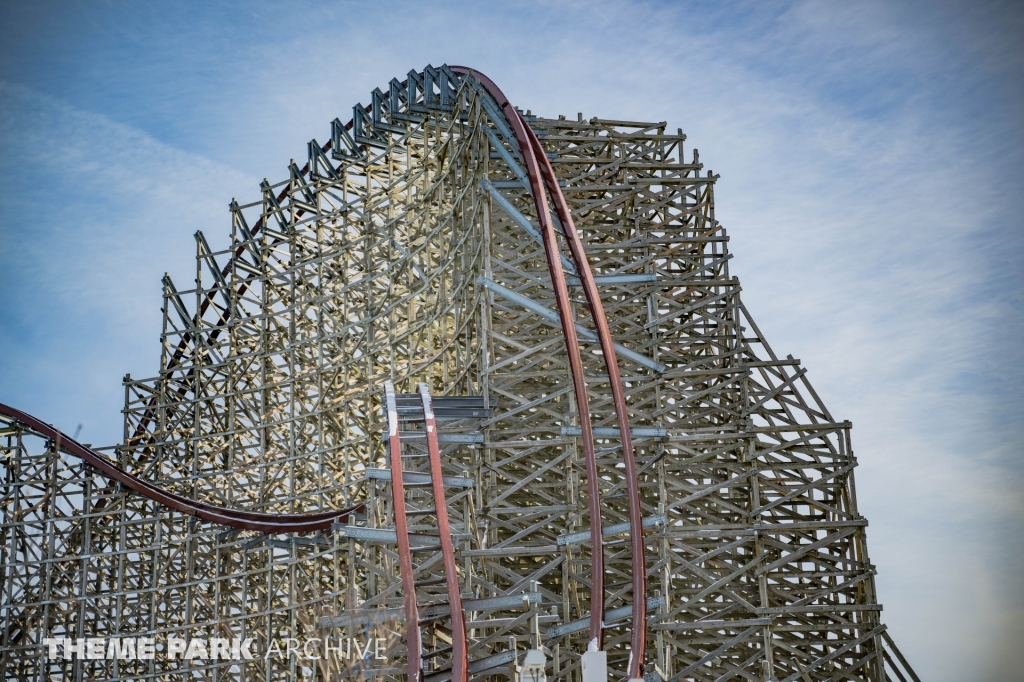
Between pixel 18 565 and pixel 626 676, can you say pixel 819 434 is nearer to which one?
pixel 626 676

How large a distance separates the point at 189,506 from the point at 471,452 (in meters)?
4.38

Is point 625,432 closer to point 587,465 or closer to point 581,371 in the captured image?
point 587,465

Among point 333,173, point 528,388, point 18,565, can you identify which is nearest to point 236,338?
point 333,173

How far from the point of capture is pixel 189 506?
61.1 feet

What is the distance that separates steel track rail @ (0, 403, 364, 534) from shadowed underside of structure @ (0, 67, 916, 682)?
59 millimetres

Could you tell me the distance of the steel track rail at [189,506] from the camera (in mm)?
17688

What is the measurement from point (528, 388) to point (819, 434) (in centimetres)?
372

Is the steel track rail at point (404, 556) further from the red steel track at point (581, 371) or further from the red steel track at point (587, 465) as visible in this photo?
the red steel track at point (581, 371)

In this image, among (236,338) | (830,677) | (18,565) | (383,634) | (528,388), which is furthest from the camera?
(236,338)

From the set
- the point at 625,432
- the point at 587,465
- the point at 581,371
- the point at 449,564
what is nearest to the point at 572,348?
the point at 581,371

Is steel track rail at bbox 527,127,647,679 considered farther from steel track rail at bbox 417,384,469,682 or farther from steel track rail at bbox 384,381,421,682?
steel track rail at bbox 384,381,421,682

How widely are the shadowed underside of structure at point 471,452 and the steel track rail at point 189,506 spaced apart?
6 centimetres

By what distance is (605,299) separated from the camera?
18.1 meters

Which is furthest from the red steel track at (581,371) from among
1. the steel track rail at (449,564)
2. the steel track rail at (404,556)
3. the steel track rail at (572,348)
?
the steel track rail at (404,556)
